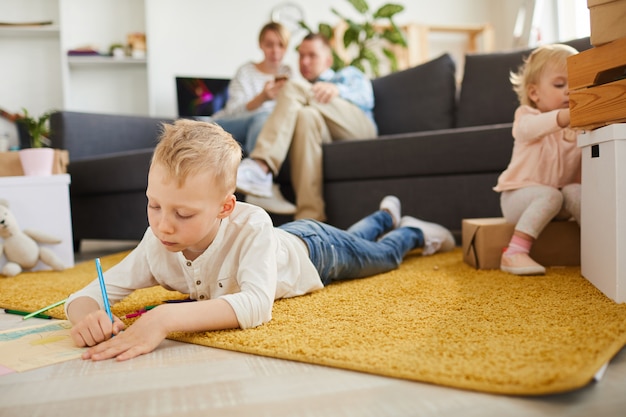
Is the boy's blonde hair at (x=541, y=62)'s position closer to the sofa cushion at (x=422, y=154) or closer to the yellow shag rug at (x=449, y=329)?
the sofa cushion at (x=422, y=154)

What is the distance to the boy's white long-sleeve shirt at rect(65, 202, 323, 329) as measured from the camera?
946mm

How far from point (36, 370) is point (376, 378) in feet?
1.56

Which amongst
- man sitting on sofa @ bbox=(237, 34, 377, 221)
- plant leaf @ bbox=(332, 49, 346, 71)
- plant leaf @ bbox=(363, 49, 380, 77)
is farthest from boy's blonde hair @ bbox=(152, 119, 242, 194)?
plant leaf @ bbox=(363, 49, 380, 77)

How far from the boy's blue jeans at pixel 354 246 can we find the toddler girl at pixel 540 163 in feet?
0.92

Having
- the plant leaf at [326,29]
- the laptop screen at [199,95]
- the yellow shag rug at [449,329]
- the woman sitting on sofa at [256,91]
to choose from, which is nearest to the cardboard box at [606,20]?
the yellow shag rug at [449,329]

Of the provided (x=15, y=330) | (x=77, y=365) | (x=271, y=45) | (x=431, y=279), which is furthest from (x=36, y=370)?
(x=271, y=45)

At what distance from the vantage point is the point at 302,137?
2.17 m

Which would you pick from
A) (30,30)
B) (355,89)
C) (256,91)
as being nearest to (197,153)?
(355,89)

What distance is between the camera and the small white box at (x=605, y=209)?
1046 millimetres

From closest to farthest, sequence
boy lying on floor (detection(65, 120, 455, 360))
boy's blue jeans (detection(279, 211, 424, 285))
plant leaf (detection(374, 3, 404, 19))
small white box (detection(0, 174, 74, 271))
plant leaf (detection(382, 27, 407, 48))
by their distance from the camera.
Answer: boy lying on floor (detection(65, 120, 455, 360))
boy's blue jeans (detection(279, 211, 424, 285))
small white box (detection(0, 174, 74, 271))
plant leaf (detection(374, 3, 404, 19))
plant leaf (detection(382, 27, 407, 48))

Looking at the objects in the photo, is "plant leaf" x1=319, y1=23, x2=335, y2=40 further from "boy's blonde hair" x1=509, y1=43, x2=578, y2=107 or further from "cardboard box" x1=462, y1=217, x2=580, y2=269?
"cardboard box" x1=462, y1=217, x2=580, y2=269

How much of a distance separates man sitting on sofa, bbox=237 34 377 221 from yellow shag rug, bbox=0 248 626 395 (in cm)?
78

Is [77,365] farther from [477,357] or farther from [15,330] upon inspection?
[477,357]

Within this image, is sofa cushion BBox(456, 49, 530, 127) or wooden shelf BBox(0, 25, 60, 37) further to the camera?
wooden shelf BBox(0, 25, 60, 37)
